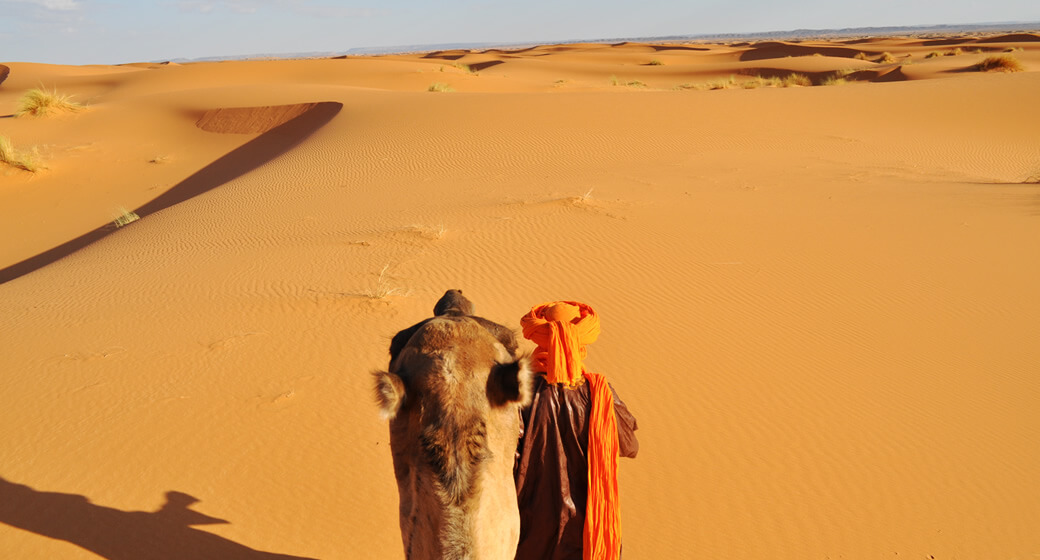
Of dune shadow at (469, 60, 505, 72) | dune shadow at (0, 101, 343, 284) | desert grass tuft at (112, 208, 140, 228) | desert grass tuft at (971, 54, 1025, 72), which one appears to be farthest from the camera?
dune shadow at (469, 60, 505, 72)

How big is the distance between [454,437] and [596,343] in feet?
16.8

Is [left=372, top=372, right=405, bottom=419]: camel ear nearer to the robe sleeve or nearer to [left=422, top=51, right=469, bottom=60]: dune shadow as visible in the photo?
the robe sleeve

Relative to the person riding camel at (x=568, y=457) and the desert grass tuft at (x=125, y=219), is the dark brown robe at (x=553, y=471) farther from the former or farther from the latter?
the desert grass tuft at (x=125, y=219)

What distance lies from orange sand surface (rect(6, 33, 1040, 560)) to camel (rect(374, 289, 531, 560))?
2.64 meters

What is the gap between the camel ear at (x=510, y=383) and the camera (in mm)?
1798

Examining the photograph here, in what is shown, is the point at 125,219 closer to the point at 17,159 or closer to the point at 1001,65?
the point at 17,159

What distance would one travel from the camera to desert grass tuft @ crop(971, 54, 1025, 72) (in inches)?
1211

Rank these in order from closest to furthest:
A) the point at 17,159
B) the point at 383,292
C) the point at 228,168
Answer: the point at 383,292
the point at 17,159
the point at 228,168

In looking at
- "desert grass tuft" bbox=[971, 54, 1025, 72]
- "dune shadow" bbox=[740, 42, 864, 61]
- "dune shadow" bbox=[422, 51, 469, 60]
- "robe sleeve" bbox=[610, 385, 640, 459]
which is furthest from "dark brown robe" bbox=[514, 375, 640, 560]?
"dune shadow" bbox=[422, 51, 469, 60]

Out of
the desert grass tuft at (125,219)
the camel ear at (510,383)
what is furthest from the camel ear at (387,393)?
the desert grass tuft at (125,219)

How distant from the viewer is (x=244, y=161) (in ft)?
63.1

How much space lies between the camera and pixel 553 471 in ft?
8.54

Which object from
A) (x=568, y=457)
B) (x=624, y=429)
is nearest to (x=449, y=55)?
(x=624, y=429)

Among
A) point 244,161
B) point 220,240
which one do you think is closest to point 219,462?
point 220,240
